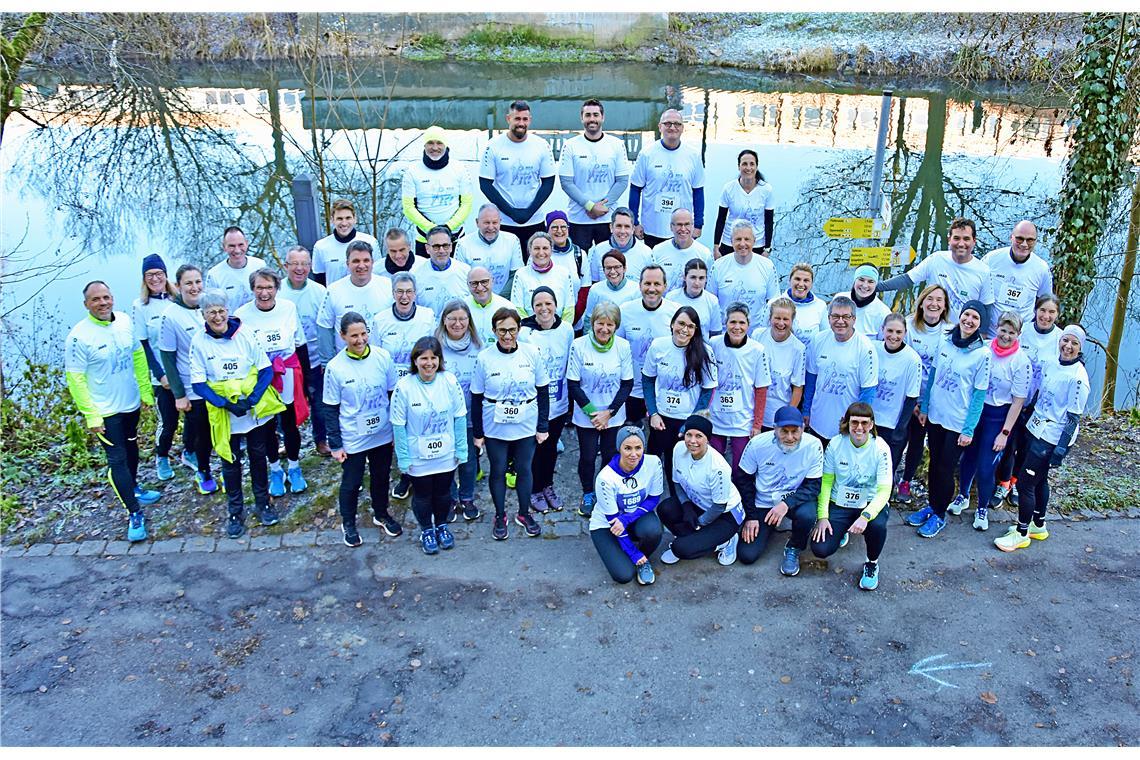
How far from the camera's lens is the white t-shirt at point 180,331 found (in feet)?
22.5

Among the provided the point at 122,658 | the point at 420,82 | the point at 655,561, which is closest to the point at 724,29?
the point at 420,82

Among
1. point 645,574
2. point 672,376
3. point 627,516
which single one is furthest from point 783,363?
point 645,574

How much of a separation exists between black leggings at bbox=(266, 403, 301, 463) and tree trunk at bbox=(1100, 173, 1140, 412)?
933cm

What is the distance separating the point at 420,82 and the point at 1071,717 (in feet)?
76.6

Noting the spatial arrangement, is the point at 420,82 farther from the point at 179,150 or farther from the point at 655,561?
the point at 655,561

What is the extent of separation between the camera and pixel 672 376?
6914mm

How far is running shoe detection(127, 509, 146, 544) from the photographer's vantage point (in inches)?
276

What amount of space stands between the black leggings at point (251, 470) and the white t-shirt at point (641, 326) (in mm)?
2851

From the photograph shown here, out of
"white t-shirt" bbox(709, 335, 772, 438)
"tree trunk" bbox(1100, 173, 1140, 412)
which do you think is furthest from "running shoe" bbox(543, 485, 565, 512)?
"tree trunk" bbox(1100, 173, 1140, 412)

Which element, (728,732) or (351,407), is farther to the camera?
(351,407)

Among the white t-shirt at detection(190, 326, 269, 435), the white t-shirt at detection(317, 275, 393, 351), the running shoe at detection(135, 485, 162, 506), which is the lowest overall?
the running shoe at detection(135, 485, 162, 506)

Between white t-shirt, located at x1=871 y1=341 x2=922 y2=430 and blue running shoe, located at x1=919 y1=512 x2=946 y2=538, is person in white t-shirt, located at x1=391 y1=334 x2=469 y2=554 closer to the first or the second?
white t-shirt, located at x1=871 y1=341 x2=922 y2=430

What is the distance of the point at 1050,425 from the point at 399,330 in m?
4.89

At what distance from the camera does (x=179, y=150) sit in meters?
17.5
